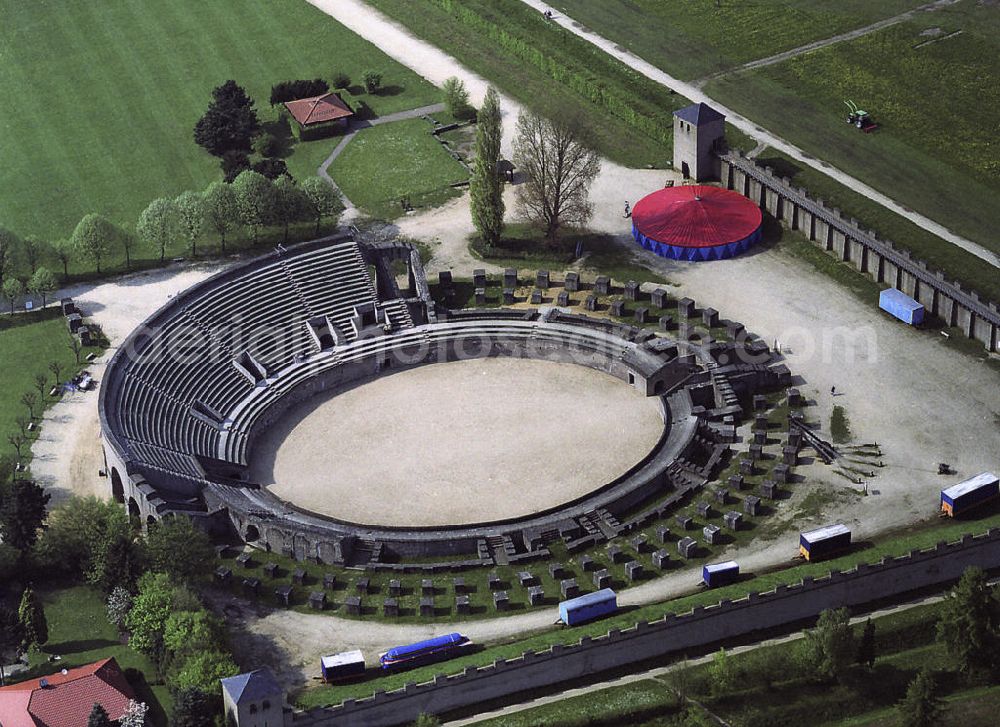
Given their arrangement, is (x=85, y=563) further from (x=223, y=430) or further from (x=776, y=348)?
(x=776, y=348)

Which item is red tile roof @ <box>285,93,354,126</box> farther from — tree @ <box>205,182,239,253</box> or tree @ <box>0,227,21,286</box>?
tree @ <box>0,227,21,286</box>

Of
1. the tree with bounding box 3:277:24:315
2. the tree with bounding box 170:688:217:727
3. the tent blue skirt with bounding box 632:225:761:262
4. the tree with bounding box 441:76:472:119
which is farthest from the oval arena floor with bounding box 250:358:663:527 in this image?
the tree with bounding box 441:76:472:119

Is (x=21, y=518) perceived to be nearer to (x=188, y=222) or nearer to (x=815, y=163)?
(x=188, y=222)

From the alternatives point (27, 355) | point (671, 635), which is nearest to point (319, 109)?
point (27, 355)

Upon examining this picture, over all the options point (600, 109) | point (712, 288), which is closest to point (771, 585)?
point (712, 288)

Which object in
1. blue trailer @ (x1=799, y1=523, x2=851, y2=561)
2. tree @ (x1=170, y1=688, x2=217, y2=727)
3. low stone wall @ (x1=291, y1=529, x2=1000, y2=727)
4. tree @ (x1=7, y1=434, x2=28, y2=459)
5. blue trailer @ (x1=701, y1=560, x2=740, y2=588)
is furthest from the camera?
tree @ (x1=7, y1=434, x2=28, y2=459)

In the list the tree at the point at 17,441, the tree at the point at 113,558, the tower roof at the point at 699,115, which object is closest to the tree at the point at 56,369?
the tree at the point at 17,441
